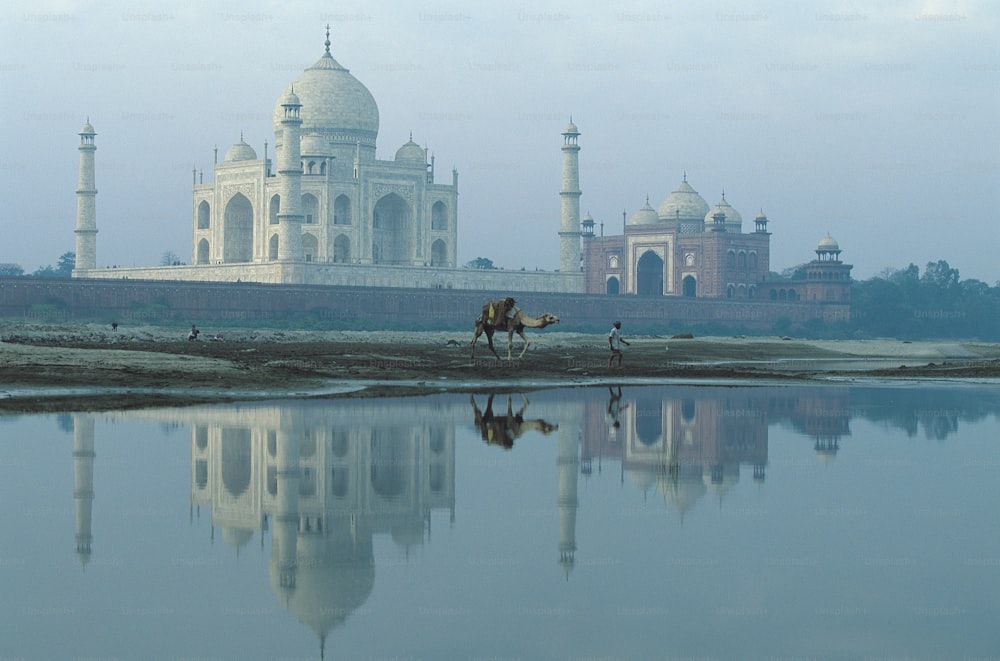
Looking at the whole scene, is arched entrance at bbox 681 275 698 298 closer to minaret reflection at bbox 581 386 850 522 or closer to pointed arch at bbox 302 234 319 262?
pointed arch at bbox 302 234 319 262

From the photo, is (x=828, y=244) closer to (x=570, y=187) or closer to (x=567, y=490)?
(x=570, y=187)

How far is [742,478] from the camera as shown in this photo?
8.93 meters

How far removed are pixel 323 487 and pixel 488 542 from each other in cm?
187

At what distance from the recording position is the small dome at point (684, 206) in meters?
80.5

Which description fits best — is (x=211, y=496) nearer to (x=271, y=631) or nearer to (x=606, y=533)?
(x=606, y=533)

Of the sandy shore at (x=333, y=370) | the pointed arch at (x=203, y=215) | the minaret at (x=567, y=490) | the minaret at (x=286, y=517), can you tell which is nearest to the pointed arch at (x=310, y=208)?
the pointed arch at (x=203, y=215)

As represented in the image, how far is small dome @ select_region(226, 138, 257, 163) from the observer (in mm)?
68188

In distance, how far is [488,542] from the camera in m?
6.61

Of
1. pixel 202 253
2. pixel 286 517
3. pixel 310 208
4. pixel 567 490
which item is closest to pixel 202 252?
pixel 202 253

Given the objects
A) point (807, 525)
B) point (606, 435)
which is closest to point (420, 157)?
point (606, 435)

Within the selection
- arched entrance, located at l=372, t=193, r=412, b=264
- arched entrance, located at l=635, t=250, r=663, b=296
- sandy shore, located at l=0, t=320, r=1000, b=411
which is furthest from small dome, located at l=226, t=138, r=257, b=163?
sandy shore, located at l=0, t=320, r=1000, b=411

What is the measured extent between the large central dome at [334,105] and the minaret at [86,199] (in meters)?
8.86

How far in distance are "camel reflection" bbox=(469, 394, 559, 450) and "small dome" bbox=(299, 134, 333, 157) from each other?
2080 inches

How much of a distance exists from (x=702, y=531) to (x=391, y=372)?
12657 mm
